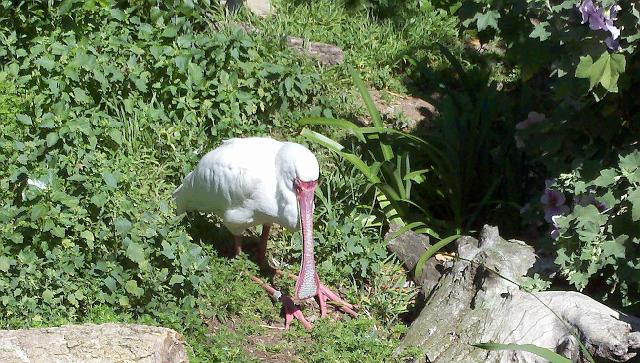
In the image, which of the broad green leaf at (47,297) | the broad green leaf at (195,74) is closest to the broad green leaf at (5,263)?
the broad green leaf at (47,297)

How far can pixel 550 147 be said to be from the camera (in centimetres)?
548

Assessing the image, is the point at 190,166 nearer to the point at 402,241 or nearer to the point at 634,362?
the point at 402,241

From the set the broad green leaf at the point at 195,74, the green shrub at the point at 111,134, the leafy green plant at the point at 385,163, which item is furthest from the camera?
the broad green leaf at the point at 195,74

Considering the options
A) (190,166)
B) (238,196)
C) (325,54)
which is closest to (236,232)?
(238,196)

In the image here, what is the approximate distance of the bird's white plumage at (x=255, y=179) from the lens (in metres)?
5.46

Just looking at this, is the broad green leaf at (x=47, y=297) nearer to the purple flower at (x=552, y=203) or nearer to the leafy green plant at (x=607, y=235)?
the leafy green plant at (x=607, y=235)

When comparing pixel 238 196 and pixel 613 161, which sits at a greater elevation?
pixel 613 161

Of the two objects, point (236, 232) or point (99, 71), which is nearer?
point (236, 232)

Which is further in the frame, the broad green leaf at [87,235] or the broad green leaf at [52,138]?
the broad green leaf at [52,138]

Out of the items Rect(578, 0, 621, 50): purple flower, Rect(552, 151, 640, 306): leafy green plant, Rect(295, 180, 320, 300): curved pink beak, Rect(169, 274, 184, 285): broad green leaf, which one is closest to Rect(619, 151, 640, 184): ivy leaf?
Rect(552, 151, 640, 306): leafy green plant

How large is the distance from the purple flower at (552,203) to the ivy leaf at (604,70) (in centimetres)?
88

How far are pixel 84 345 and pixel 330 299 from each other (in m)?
1.96

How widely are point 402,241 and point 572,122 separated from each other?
126 centimetres

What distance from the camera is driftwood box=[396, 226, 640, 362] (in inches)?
171
